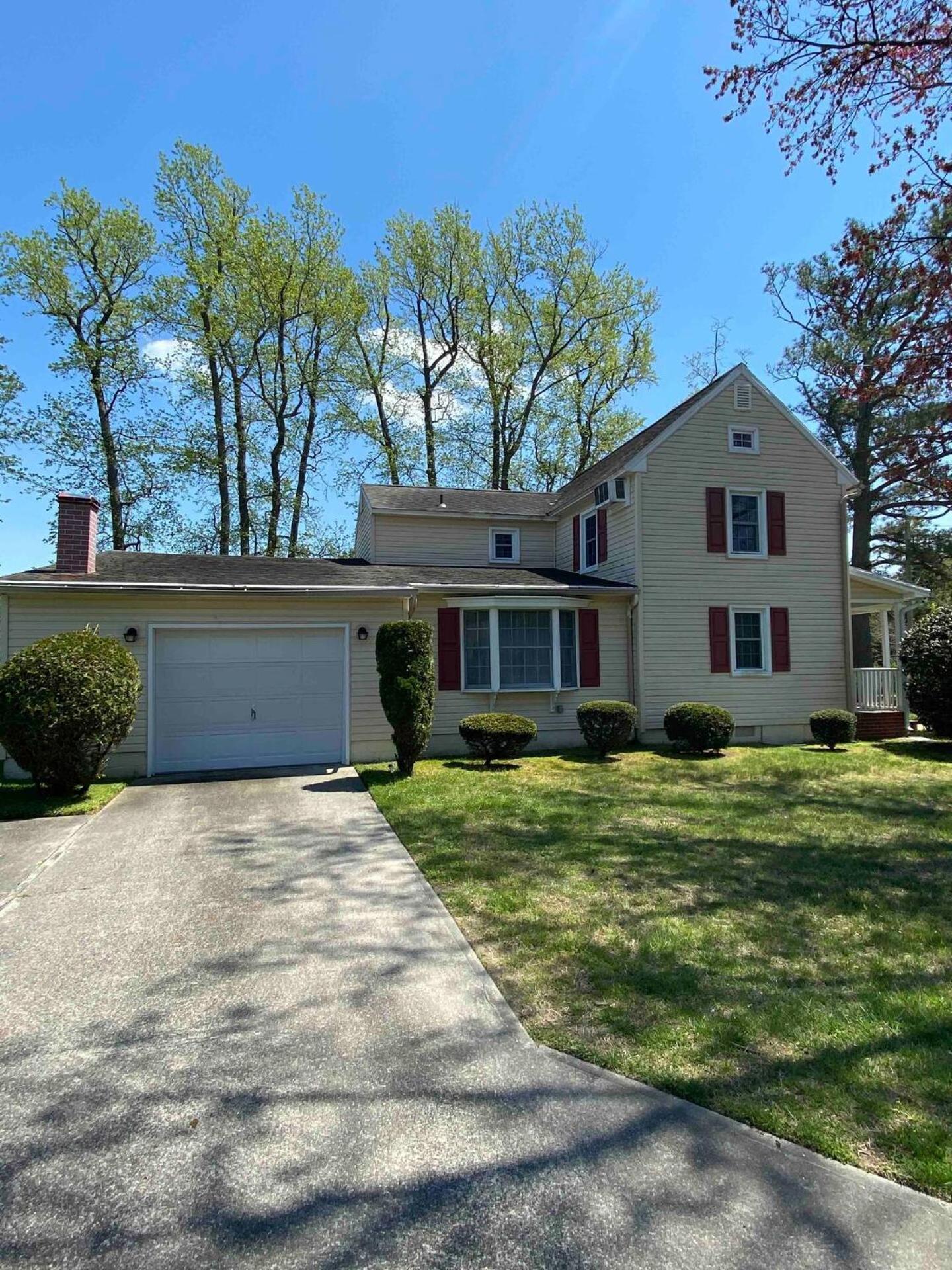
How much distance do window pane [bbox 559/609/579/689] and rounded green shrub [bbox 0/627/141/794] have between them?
7609mm

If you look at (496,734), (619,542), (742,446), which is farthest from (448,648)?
(742,446)

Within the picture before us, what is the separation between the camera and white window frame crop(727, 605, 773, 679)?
13.9m

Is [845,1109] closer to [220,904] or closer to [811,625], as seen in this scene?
[220,904]

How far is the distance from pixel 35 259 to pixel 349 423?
10.3 metres

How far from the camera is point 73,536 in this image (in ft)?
35.5

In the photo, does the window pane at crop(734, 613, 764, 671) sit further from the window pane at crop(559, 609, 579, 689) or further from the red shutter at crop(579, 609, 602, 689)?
the window pane at crop(559, 609, 579, 689)

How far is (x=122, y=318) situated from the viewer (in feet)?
69.8

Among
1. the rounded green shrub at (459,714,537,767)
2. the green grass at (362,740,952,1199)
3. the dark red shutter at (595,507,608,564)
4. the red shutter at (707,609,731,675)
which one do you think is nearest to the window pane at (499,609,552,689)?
the rounded green shrub at (459,714,537,767)

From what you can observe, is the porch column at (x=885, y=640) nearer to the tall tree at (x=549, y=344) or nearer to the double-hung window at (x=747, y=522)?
the double-hung window at (x=747, y=522)

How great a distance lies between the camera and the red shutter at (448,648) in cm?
1229

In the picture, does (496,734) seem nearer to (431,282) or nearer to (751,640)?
(751,640)

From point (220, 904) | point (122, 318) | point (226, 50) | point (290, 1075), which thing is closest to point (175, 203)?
point (122, 318)

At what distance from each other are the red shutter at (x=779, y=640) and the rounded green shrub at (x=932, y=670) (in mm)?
2158

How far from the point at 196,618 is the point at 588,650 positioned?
7.07m
